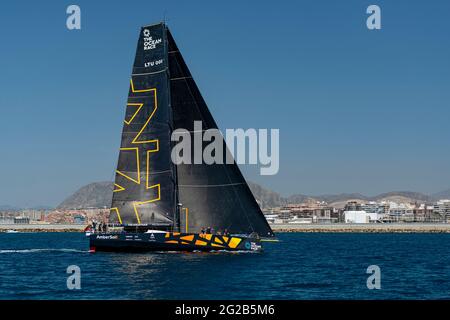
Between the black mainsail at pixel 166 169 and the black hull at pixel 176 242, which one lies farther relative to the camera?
the black mainsail at pixel 166 169

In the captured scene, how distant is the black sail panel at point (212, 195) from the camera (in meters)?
52.7

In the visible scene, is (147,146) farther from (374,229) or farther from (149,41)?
(374,229)

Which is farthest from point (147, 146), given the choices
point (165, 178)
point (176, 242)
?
point (176, 242)

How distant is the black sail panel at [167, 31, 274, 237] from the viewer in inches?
2073

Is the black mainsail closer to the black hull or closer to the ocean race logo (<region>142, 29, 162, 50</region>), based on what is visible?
the ocean race logo (<region>142, 29, 162, 50</region>)

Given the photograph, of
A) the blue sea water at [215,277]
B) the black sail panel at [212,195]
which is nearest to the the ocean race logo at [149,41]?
the black sail panel at [212,195]

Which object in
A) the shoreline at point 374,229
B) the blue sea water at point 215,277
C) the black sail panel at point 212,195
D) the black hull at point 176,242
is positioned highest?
the black sail panel at point 212,195

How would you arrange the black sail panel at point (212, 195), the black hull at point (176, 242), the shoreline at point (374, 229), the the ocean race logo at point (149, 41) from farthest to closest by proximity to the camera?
the shoreline at point (374, 229) → the the ocean race logo at point (149, 41) → the black sail panel at point (212, 195) → the black hull at point (176, 242)

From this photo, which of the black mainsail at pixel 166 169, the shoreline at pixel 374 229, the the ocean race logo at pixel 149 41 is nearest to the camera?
the black mainsail at pixel 166 169

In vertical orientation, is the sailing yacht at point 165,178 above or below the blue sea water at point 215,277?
above

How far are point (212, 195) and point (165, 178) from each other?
4.39 meters

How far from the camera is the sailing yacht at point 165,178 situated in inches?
2074

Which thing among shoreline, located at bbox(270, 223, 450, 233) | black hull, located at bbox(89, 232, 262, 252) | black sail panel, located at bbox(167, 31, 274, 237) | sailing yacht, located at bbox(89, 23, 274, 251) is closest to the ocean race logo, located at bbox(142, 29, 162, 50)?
sailing yacht, located at bbox(89, 23, 274, 251)

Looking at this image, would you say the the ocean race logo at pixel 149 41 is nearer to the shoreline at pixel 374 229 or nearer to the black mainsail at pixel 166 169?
the black mainsail at pixel 166 169
